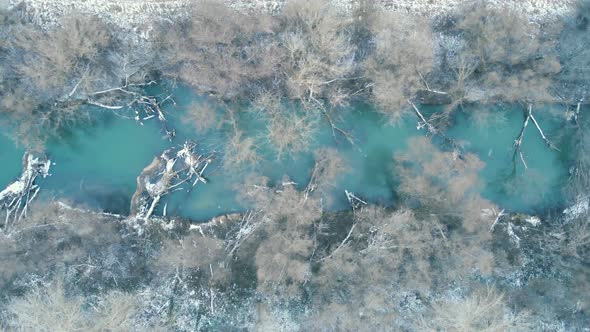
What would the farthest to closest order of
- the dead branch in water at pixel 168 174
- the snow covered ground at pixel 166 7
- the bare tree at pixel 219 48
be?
1. the dead branch in water at pixel 168 174
2. the snow covered ground at pixel 166 7
3. the bare tree at pixel 219 48

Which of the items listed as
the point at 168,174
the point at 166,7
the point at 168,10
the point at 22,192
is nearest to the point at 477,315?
the point at 168,174

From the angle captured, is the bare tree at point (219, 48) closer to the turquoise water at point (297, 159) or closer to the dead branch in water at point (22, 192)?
the turquoise water at point (297, 159)

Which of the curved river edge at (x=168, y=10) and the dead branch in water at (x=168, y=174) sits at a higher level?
the curved river edge at (x=168, y=10)

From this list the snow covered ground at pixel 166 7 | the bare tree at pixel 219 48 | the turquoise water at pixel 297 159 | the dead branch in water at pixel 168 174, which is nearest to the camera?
the bare tree at pixel 219 48

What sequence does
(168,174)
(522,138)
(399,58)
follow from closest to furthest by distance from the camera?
(399,58) → (168,174) → (522,138)

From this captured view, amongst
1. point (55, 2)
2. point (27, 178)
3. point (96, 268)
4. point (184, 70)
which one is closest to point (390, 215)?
point (184, 70)

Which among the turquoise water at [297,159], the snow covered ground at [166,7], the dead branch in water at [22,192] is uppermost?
the snow covered ground at [166,7]

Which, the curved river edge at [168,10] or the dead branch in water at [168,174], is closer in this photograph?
the curved river edge at [168,10]

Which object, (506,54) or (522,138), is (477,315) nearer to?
(522,138)

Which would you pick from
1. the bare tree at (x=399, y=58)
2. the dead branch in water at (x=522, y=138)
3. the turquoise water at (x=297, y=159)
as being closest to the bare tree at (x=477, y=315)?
the turquoise water at (x=297, y=159)
